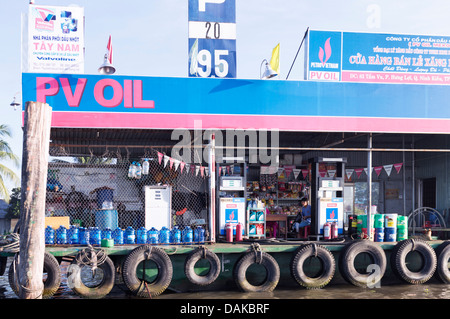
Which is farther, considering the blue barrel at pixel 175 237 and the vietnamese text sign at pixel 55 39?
the vietnamese text sign at pixel 55 39

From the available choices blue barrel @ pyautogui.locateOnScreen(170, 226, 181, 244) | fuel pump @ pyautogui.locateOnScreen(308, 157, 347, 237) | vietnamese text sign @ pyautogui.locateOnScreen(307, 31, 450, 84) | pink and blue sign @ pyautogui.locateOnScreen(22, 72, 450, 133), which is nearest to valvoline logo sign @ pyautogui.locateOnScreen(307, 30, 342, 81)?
vietnamese text sign @ pyautogui.locateOnScreen(307, 31, 450, 84)

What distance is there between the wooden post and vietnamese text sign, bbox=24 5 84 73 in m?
4.12

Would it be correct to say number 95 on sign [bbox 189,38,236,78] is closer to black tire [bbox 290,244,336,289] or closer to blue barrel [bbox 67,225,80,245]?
blue barrel [bbox 67,225,80,245]

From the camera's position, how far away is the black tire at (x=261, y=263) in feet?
31.8

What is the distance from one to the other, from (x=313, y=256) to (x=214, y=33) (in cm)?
675

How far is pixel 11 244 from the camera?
30.8 feet

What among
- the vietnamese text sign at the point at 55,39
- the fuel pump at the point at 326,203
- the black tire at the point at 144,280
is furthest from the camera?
the fuel pump at the point at 326,203

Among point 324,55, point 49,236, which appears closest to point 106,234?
point 49,236

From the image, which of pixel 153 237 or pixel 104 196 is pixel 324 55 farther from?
pixel 104 196

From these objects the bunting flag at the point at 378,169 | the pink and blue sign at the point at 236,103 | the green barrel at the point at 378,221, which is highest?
the pink and blue sign at the point at 236,103

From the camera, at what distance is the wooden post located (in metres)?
6.85

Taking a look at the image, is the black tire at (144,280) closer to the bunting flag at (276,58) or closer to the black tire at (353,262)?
the black tire at (353,262)

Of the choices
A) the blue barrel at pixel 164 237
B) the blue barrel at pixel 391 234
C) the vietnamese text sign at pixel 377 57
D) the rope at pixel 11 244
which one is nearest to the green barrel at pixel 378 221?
the blue barrel at pixel 391 234

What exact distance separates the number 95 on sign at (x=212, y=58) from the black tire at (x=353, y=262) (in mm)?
5495
